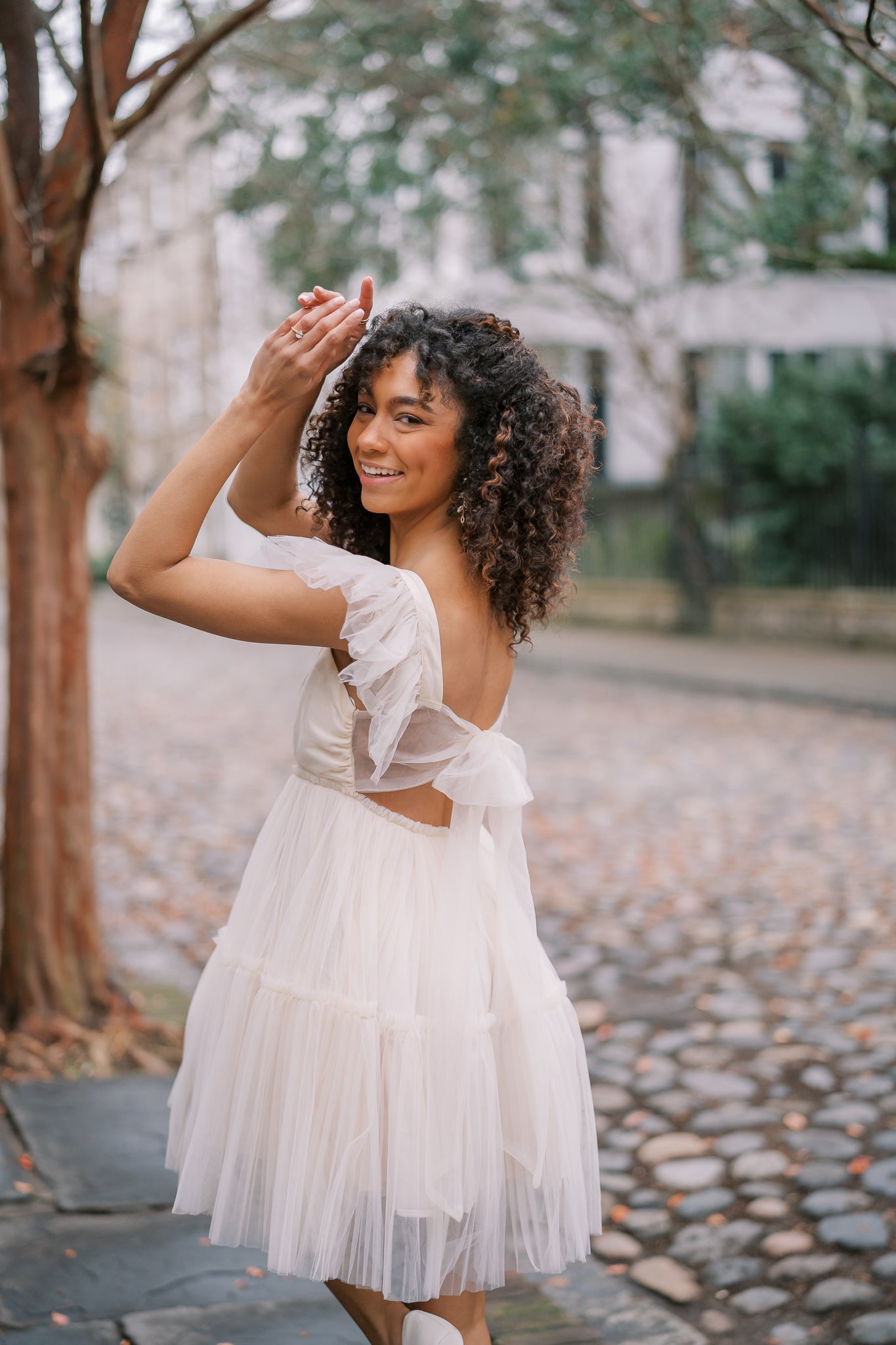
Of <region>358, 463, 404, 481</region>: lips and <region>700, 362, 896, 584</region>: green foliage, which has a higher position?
<region>700, 362, 896, 584</region>: green foliage

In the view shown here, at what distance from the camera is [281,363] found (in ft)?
7.03

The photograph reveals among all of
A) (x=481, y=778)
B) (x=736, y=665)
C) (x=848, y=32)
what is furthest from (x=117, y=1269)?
(x=736, y=665)

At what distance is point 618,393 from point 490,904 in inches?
795

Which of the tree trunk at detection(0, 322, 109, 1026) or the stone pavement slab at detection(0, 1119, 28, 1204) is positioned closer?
the stone pavement slab at detection(0, 1119, 28, 1204)

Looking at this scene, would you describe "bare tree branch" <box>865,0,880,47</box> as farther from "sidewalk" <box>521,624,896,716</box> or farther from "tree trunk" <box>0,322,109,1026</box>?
A: "sidewalk" <box>521,624,896,716</box>

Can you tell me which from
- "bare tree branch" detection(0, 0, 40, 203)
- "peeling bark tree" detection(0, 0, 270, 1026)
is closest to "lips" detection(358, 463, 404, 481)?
"peeling bark tree" detection(0, 0, 270, 1026)

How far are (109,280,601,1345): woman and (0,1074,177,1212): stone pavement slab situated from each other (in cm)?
133

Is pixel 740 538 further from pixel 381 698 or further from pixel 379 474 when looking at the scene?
pixel 381 698

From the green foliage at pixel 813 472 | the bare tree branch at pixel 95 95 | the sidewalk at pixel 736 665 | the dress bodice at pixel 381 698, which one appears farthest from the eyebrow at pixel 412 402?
the green foliage at pixel 813 472

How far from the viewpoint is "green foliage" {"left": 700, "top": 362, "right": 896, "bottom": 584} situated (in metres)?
16.9

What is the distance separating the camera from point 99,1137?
3895 mm

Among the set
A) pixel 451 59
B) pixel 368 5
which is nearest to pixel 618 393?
pixel 451 59

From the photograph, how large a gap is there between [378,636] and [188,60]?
2436 mm

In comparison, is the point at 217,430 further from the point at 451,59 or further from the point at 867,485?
the point at 867,485
